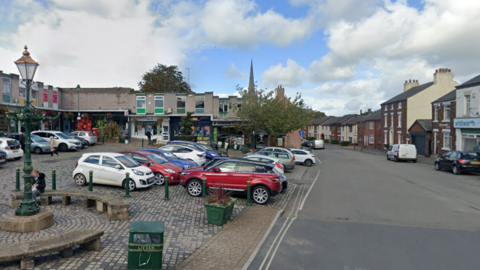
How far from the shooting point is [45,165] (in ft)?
60.7

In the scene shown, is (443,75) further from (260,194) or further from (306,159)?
(260,194)

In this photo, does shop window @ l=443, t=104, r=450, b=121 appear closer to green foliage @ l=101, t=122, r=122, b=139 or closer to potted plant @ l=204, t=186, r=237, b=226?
potted plant @ l=204, t=186, r=237, b=226

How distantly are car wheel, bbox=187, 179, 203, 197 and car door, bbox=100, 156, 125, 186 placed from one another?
2645 millimetres

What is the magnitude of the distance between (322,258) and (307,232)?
1.83 metres

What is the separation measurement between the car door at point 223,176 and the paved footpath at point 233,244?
78.1 inches

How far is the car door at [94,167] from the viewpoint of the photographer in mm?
13094

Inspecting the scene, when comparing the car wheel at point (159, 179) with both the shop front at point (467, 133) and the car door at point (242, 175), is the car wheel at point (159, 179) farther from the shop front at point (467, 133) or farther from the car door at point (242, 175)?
the shop front at point (467, 133)

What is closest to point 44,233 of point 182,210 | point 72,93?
point 182,210

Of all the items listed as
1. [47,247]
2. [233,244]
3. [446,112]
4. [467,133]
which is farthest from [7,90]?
[446,112]

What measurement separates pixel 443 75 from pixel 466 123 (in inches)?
625

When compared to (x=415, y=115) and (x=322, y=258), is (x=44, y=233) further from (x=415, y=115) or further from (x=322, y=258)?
(x=415, y=115)

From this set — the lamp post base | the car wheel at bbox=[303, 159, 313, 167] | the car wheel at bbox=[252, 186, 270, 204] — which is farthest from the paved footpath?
the car wheel at bbox=[303, 159, 313, 167]

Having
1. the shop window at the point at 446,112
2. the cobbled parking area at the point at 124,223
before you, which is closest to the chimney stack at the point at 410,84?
the shop window at the point at 446,112

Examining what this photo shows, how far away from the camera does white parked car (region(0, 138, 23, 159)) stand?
18844mm
